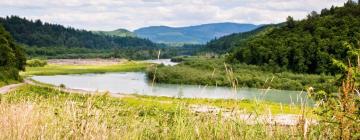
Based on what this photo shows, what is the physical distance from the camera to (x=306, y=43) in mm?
90000

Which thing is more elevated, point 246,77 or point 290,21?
point 290,21

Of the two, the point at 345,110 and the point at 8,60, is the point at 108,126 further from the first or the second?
the point at 8,60

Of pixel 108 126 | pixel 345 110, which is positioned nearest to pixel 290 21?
pixel 108 126

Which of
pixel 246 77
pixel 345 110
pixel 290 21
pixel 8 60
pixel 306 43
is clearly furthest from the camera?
pixel 290 21

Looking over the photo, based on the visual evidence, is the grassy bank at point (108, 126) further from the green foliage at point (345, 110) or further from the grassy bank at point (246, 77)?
the grassy bank at point (246, 77)

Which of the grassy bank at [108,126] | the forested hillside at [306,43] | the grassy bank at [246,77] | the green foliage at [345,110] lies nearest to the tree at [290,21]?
the forested hillside at [306,43]

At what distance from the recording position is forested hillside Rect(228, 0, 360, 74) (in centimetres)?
8644

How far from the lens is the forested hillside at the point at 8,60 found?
185 feet

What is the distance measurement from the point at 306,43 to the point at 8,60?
153 ft

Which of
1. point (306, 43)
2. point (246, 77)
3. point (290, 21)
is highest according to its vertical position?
point (290, 21)

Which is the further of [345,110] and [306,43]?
[306,43]

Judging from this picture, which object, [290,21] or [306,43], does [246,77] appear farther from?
[290,21]

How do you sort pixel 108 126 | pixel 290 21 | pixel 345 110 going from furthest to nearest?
1. pixel 290 21
2. pixel 108 126
3. pixel 345 110

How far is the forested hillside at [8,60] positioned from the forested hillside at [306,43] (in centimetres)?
4016
